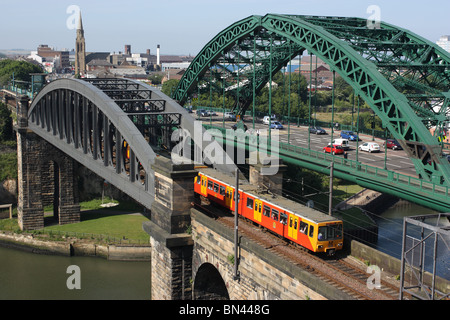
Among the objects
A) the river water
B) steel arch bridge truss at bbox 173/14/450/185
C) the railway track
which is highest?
steel arch bridge truss at bbox 173/14/450/185

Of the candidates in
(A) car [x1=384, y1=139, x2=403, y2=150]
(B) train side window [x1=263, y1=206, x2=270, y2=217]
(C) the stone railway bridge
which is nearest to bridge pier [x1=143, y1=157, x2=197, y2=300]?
(C) the stone railway bridge

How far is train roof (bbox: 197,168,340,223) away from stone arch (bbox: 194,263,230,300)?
4823 millimetres

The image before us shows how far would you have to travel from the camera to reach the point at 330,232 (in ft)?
86.9

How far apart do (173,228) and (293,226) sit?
6382 mm

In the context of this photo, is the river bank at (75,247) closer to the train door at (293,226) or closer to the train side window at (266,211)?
the train side window at (266,211)

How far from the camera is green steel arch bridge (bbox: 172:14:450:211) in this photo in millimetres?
33625

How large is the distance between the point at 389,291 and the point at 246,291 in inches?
255

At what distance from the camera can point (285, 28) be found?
148 ft

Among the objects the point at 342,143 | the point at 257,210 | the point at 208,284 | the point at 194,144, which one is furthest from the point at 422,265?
the point at 342,143

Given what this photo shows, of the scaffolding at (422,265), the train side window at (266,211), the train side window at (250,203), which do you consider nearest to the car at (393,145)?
the train side window at (250,203)

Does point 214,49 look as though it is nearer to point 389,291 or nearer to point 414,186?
point 414,186

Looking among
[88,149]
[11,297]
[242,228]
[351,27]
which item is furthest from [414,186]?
[11,297]

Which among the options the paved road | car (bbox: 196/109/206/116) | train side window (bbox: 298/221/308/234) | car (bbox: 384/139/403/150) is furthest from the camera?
car (bbox: 196/109/206/116)

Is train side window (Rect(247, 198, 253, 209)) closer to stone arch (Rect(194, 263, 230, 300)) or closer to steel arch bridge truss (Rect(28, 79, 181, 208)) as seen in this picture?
stone arch (Rect(194, 263, 230, 300))
